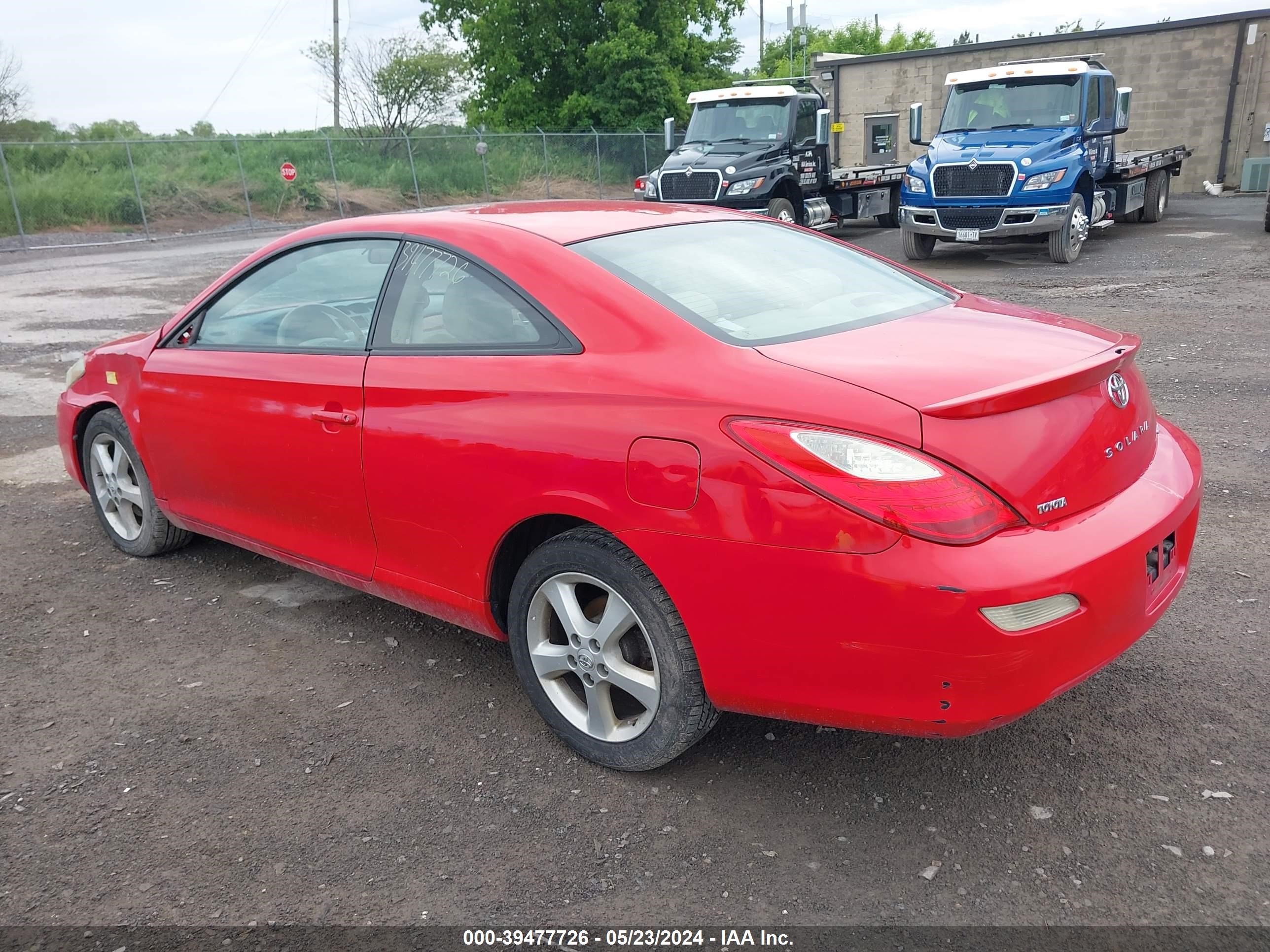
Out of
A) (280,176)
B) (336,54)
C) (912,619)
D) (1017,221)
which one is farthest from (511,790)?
(336,54)

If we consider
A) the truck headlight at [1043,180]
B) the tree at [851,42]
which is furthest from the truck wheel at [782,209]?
the tree at [851,42]

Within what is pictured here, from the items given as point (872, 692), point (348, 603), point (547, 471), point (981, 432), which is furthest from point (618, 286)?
point (348, 603)

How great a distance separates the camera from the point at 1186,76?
25438 mm

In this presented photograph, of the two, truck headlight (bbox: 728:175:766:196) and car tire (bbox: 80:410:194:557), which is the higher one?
truck headlight (bbox: 728:175:766:196)

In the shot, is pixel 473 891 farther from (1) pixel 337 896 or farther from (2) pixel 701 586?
(2) pixel 701 586

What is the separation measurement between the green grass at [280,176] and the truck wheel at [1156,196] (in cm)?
1849

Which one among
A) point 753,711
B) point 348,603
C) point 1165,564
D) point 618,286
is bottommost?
point 348,603

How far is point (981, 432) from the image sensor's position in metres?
2.40

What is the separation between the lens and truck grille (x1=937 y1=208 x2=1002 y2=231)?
1437 cm

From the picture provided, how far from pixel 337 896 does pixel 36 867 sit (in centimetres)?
83

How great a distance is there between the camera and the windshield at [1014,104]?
14.7m

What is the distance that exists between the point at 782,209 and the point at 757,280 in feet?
46.9

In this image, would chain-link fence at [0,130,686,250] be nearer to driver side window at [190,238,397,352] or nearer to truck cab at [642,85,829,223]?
truck cab at [642,85,829,223]

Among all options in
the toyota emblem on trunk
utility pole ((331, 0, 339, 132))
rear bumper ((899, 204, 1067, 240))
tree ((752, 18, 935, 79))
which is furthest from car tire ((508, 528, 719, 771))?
tree ((752, 18, 935, 79))
